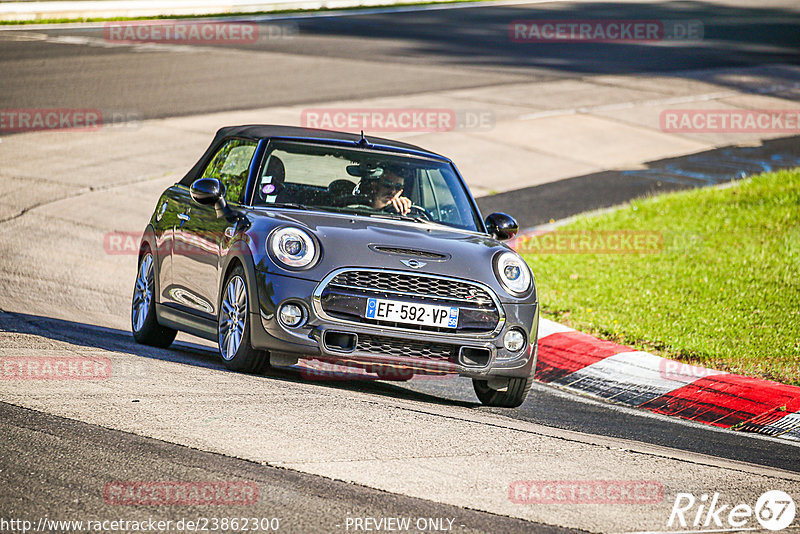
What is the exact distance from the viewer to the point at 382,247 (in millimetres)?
6785

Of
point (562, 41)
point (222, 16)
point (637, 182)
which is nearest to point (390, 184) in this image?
point (637, 182)

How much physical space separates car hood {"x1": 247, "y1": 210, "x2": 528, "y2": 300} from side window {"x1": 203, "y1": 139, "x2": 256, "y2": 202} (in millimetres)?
668

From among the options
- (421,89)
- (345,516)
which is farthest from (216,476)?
(421,89)

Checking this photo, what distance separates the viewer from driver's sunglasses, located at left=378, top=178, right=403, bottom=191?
25.6 feet

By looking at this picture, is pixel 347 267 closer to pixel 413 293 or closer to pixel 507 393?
pixel 413 293

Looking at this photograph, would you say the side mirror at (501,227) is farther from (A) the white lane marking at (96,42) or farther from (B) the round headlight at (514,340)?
(A) the white lane marking at (96,42)

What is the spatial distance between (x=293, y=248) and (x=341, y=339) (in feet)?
1.97

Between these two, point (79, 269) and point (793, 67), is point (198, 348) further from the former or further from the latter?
point (793, 67)

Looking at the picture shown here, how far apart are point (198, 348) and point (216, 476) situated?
4.54 meters

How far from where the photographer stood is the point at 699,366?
8.65 m
